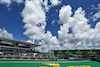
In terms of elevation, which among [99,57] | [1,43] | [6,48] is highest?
[1,43]

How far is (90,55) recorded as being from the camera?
50094 millimetres

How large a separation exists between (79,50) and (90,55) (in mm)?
6978

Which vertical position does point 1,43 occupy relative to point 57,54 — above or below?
above

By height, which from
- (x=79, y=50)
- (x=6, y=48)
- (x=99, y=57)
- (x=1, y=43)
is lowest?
(x=99, y=57)

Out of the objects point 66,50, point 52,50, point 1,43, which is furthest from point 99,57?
point 1,43

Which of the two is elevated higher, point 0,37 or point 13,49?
point 0,37

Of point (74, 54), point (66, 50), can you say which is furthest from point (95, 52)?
point (66, 50)

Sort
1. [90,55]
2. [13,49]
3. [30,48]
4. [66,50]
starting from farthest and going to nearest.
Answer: [30,48]
[13,49]
[66,50]
[90,55]

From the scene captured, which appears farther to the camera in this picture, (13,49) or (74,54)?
(13,49)

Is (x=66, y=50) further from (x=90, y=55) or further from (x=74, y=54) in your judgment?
(x=90, y=55)

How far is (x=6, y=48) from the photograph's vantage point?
56.8m

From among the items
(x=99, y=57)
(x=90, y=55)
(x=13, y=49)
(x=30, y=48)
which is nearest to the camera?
(x=99, y=57)

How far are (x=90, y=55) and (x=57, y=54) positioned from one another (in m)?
21.0

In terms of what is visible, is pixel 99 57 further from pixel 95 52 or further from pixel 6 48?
pixel 6 48
